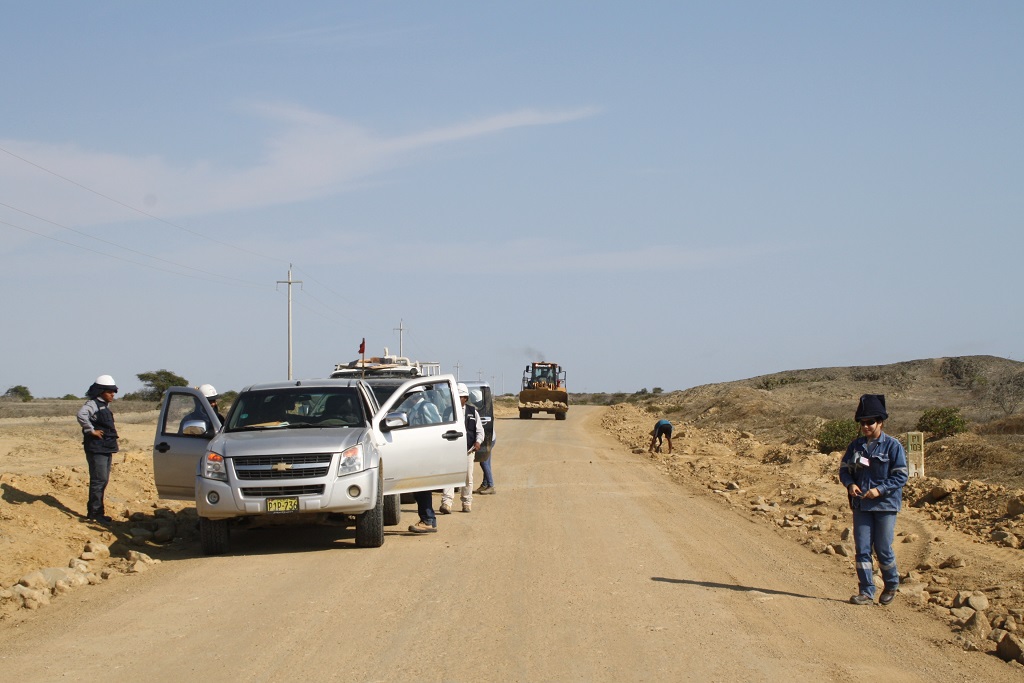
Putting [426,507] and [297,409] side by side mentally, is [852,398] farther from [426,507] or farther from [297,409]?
[297,409]

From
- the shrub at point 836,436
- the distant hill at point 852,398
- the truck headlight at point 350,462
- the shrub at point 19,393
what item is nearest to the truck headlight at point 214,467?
the truck headlight at point 350,462

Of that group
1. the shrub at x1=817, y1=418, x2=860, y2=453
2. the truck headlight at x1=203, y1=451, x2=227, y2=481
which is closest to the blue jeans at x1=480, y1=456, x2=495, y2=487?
the truck headlight at x1=203, y1=451, x2=227, y2=481

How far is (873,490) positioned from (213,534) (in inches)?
280

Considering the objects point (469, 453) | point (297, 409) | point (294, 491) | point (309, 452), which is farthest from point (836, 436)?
point (294, 491)

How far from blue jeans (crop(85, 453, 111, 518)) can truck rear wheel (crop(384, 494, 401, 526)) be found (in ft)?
11.9

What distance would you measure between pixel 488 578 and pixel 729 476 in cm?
1411

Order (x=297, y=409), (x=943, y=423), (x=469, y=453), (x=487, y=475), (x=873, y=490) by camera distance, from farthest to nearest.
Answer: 1. (x=943, y=423)
2. (x=487, y=475)
3. (x=469, y=453)
4. (x=297, y=409)
5. (x=873, y=490)

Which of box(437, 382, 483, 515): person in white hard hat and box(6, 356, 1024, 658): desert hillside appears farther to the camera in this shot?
box(437, 382, 483, 515): person in white hard hat

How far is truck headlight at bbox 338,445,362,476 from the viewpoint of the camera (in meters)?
11.2

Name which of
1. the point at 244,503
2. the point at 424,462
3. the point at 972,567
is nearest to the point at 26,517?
the point at 244,503

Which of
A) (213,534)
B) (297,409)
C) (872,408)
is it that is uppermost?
(297,409)

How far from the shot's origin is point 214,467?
1118cm

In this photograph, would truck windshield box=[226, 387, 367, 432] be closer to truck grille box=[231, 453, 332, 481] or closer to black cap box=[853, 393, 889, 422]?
truck grille box=[231, 453, 332, 481]

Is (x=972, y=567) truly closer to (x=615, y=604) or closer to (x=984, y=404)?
(x=615, y=604)
